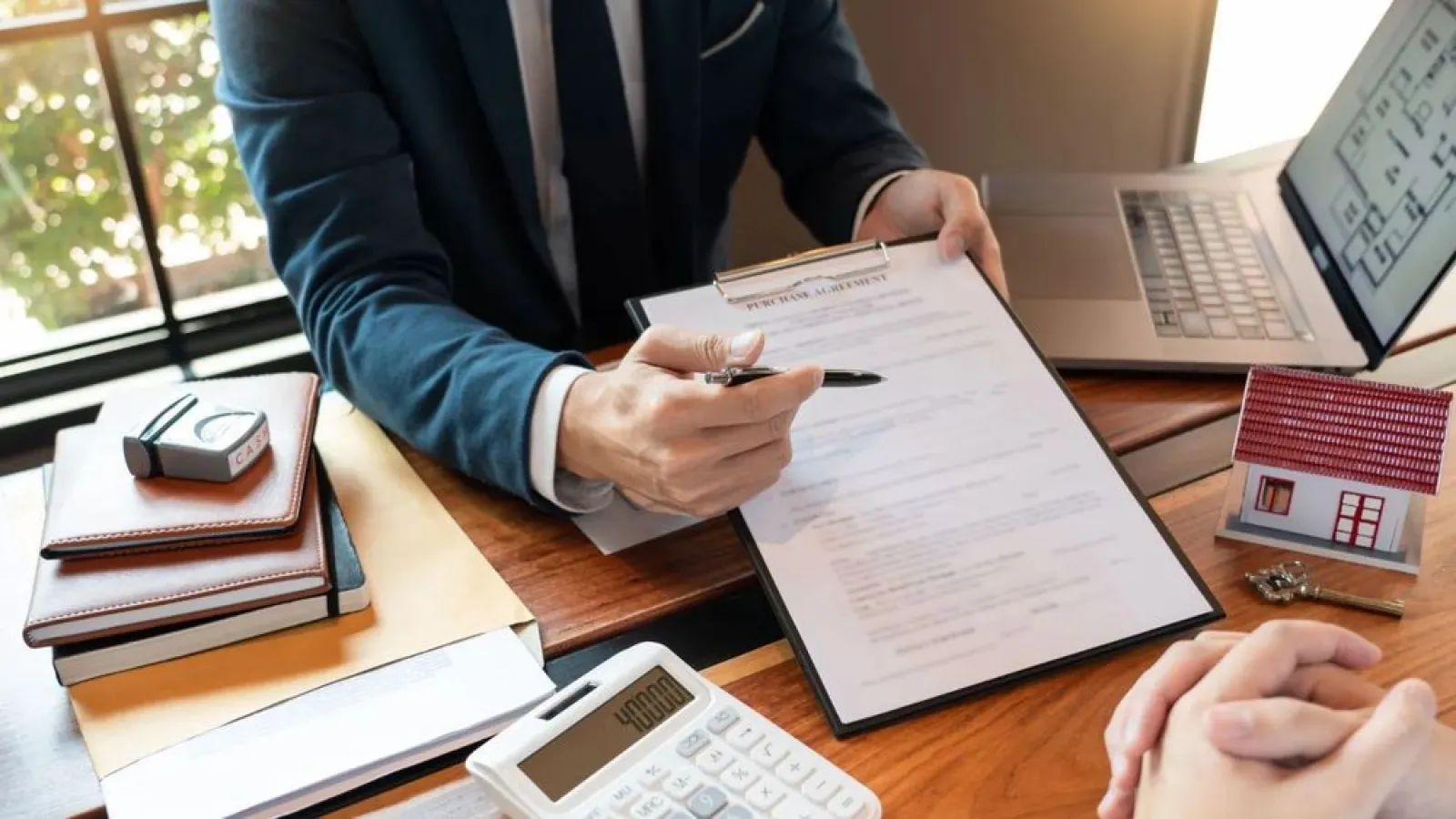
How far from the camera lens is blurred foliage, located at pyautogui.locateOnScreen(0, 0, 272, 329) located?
141 centimetres

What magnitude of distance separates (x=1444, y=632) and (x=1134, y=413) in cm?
30

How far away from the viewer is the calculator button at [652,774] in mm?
631

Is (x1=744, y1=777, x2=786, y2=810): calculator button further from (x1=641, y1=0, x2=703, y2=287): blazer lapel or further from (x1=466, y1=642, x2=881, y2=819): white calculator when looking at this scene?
(x1=641, y1=0, x2=703, y2=287): blazer lapel

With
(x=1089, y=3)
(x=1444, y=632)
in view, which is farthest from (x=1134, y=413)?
(x=1089, y=3)

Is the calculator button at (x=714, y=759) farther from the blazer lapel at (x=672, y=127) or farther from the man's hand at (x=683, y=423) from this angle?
the blazer lapel at (x=672, y=127)

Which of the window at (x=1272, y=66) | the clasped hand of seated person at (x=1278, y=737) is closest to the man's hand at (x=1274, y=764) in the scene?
the clasped hand of seated person at (x=1278, y=737)

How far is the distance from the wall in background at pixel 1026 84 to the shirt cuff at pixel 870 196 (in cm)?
59

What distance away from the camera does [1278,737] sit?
0.55 meters

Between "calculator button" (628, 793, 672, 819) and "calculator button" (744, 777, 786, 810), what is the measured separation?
0.04m

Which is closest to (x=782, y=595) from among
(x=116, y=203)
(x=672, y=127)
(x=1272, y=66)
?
(x=672, y=127)

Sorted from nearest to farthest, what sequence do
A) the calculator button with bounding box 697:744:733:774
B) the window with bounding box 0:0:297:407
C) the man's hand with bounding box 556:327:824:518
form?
the calculator button with bounding box 697:744:733:774
the man's hand with bounding box 556:327:824:518
the window with bounding box 0:0:297:407

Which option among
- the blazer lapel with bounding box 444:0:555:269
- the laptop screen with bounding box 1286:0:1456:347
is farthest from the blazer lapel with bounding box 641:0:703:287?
the laptop screen with bounding box 1286:0:1456:347

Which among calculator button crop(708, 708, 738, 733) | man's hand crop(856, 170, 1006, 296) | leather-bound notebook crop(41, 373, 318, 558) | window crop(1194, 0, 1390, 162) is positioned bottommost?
window crop(1194, 0, 1390, 162)

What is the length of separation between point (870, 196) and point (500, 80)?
373mm
